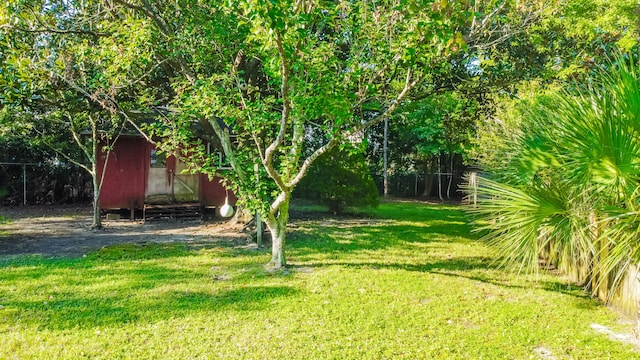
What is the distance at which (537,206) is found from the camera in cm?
428

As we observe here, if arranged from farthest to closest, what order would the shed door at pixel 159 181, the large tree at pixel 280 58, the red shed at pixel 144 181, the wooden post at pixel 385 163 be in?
the wooden post at pixel 385 163 → the shed door at pixel 159 181 → the red shed at pixel 144 181 → the large tree at pixel 280 58

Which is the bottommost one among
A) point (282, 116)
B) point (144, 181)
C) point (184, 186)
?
point (184, 186)

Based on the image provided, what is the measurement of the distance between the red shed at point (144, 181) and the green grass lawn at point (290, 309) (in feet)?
16.1

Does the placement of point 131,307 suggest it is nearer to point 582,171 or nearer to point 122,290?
point 122,290

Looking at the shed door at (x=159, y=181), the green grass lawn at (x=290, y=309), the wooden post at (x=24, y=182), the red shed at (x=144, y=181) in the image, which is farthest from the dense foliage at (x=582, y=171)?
the wooden post at (x=24, y=182)

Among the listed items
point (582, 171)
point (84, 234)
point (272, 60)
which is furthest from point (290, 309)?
point (84, 234)

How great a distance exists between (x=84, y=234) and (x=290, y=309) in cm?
694

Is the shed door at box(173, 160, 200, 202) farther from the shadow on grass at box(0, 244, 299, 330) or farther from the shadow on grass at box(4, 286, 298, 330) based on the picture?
the shadow on grass at box(4, 286, 298, 330)

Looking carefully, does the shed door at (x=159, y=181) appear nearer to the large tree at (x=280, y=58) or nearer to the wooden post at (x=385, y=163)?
the large tree at (x=280, y=58)

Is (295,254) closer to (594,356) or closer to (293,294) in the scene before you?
(293,294)

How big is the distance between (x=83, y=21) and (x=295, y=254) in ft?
17.2

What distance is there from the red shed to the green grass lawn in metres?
4.90

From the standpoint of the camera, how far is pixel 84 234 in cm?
990

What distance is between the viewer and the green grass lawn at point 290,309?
156 inches
